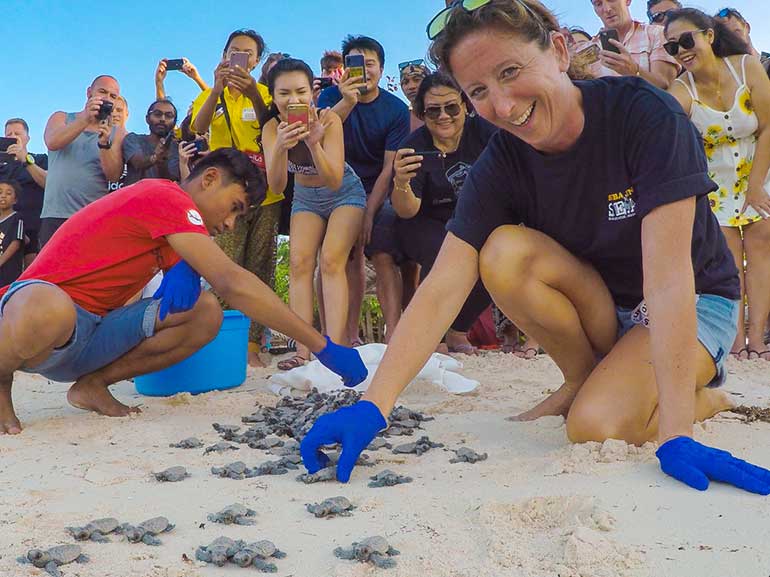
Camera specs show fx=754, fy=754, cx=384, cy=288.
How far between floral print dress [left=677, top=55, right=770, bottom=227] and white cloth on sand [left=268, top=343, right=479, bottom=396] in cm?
182

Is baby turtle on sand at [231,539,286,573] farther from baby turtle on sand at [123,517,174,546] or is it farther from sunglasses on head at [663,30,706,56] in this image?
sunglasses on head at [663,30,706,56]

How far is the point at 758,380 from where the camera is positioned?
11.4 ft

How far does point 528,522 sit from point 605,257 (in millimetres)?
989

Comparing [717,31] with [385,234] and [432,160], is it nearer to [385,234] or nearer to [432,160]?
A: [432,160]

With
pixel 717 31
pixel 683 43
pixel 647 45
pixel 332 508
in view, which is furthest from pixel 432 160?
pixel 332 508

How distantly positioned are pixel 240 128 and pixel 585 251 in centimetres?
255

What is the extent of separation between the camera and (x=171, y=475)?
2104 millimetres

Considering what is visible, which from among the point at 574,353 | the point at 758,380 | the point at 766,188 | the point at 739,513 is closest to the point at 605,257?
the point at 574,353

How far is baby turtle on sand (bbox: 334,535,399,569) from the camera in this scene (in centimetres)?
147

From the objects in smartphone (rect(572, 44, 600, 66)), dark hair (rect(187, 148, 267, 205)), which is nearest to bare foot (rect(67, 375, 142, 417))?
dark hair (rect(187, 148, 267, 205))

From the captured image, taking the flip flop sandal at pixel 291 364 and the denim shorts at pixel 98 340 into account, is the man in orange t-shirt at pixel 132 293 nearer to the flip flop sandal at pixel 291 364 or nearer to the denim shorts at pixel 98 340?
the denim shorts at pixel 98 340

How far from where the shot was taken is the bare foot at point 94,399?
2.98m

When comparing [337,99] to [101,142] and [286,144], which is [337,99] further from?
[101,142]

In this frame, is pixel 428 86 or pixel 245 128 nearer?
pixel 428 86
